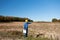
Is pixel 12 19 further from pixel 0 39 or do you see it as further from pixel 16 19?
pixel 0 39

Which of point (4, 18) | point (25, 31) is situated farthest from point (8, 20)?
point (25, 31)

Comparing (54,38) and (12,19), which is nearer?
(54,38)

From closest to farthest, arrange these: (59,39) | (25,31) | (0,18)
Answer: (59,39) < (25,31) < (0,18)

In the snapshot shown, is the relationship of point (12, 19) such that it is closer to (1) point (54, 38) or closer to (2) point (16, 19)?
(2) point (16, 19)

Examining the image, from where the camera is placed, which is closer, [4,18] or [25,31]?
[25,31]

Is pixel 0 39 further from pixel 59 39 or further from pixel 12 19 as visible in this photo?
pixel 12 19

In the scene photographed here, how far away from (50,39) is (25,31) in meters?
1.92

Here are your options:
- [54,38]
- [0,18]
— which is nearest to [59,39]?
[54,38]

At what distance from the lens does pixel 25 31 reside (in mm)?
11773

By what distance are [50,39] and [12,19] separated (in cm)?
2096

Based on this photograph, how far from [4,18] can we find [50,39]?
21.0m

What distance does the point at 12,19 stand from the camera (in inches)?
1229

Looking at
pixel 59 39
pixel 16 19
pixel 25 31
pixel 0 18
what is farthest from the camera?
pixel 16 19

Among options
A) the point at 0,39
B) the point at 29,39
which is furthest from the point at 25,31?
the point at 0,39
